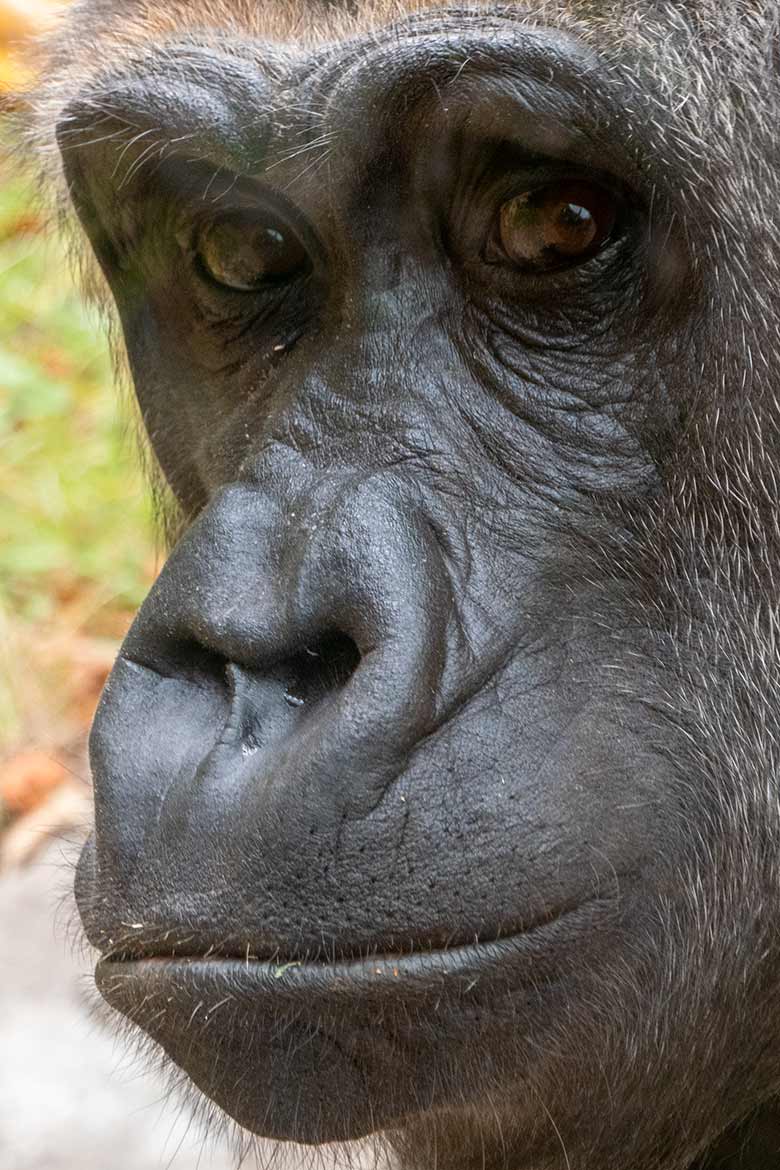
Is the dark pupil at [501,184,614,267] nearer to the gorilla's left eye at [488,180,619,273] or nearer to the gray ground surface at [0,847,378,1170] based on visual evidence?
the gorilla's left eye at [488,180,619,273]

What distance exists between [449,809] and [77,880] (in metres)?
0.76

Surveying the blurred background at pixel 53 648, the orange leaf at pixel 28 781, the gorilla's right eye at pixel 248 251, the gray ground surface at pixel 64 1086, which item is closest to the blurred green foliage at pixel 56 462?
the blurred background at pixel 53 648

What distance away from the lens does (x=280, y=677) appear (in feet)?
8.38

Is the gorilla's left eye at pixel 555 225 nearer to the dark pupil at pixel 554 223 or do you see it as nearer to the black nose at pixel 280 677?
the dark pupil at pixel 554 223

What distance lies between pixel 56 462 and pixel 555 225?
5526 millimetres

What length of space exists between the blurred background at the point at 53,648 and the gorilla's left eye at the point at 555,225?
1.49m

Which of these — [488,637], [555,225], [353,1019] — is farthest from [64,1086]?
[555,225]

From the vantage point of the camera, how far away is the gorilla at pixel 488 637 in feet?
8.20

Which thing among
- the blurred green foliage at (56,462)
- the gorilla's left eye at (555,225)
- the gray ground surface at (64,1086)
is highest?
the gorilla's left eye at (555,225)

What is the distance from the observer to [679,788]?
264 centimetres

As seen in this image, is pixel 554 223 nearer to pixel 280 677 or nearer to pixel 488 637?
pixel 488 637

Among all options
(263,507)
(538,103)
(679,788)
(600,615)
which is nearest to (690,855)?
(679,788)

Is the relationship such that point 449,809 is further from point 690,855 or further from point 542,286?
point 542,286

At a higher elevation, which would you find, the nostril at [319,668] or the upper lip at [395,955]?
the nostril at [319,668]
